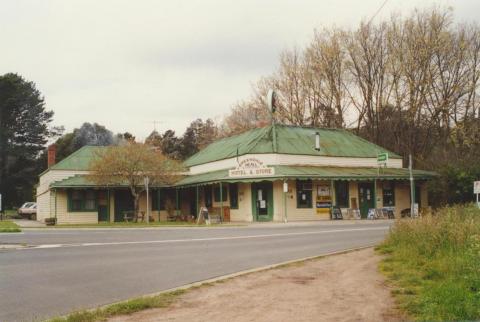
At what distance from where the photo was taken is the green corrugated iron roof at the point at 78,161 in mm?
39822

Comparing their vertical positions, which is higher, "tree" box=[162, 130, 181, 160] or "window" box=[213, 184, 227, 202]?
"tree" box=[162, 130, 181, 160]

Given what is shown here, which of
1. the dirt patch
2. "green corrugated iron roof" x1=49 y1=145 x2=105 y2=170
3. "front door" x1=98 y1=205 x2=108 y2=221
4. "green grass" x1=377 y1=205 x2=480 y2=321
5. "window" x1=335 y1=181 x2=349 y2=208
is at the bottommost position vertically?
the dirt patch

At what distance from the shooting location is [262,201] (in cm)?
3456

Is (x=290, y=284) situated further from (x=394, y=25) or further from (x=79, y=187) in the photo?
(x=394, y=25)

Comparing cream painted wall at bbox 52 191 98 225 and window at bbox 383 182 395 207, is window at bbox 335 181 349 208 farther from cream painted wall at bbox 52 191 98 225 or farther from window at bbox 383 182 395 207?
cream painted wall at bbox 52 191 98 225

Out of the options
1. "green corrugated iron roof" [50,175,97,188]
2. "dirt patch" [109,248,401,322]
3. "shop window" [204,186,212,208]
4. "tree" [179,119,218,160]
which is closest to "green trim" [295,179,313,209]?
"shop window" [204,186,212,208]

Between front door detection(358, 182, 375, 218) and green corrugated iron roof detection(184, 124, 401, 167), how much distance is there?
251 centimetres

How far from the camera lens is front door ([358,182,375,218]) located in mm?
37062

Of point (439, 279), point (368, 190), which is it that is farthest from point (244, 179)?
point (439, 279)

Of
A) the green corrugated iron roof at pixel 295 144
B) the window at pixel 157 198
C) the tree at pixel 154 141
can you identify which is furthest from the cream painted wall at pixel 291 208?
the tree at pixel 154 141

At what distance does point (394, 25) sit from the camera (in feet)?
150

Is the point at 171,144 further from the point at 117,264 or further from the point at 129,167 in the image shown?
the point at 117,264

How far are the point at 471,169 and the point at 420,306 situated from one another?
31.8 metres

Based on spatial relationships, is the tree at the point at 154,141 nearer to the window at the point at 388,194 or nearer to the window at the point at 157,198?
the window at the point at 157,198
